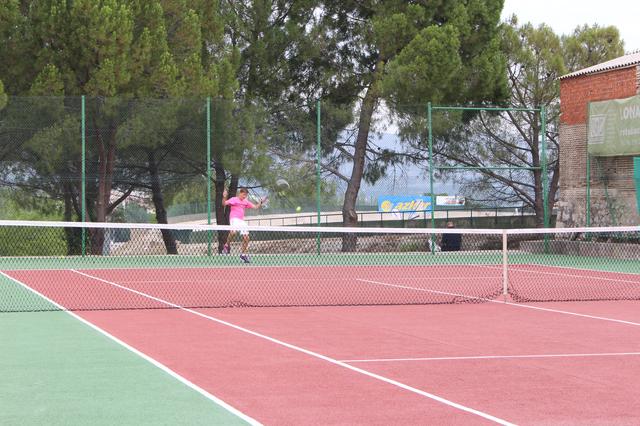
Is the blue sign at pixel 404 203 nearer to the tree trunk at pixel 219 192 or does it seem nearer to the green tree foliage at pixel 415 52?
the green tree foliage at pixel 415 52

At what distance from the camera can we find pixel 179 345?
29.8 ft

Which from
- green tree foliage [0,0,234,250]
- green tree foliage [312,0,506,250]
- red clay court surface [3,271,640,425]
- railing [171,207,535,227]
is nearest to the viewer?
red clay court surface [3,271,640,425]

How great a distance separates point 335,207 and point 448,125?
3.53 meters

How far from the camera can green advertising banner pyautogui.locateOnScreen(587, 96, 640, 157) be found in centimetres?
2416

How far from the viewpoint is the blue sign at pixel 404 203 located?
24.8 m

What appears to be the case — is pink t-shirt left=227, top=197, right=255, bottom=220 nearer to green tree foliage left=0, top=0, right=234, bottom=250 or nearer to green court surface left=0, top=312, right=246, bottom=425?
green tree foliage left=0, top=0, right=234, bottom=250

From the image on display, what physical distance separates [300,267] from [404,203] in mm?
5502

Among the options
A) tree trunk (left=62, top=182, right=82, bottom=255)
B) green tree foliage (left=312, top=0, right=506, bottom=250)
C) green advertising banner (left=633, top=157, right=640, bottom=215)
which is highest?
green tree foliage (left=312, top=0, right=506, bottom=250)

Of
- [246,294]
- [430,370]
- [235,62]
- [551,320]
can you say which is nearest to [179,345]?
[430,370]

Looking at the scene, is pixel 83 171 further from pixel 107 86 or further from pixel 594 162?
pixel 594 162

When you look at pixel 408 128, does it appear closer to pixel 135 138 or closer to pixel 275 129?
pixel 275 129

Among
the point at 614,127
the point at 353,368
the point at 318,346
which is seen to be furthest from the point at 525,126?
the point at 353,368

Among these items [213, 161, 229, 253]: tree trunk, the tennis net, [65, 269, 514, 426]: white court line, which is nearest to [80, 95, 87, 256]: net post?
the tennis net

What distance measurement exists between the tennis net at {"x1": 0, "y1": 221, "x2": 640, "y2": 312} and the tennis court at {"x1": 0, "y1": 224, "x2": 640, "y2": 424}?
10 centimetres
